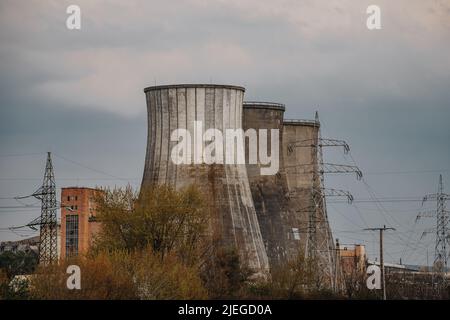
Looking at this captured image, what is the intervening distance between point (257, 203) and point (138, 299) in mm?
14451

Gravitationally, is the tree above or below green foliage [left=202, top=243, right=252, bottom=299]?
above

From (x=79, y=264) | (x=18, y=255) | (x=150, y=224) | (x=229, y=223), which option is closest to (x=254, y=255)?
(x=229, y=223)

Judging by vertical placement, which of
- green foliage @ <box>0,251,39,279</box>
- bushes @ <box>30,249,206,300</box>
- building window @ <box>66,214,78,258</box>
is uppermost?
building window @ <box>66,214,78,258</box>

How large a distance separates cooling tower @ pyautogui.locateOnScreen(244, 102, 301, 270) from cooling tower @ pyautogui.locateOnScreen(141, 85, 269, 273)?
3.15m

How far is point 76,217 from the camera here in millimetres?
58188

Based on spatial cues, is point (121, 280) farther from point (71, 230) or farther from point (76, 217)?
point (71, 230)

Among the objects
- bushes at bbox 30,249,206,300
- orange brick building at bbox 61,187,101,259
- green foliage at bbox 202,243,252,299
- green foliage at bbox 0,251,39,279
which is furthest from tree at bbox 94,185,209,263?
orange brick building at bbox 61,187,101,259

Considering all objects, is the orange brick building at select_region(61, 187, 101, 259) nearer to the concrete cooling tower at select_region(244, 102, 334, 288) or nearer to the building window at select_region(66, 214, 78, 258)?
the building window at select_region(66, 214, 78, 258)

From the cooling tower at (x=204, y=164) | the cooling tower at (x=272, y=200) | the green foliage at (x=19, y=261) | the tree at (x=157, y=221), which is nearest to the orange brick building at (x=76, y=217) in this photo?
the green foliage at (x=19, y=261)

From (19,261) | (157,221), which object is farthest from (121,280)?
(19,261)

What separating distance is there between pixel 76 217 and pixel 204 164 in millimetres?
23104

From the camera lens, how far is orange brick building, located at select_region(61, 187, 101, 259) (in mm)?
57719

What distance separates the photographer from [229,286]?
112 ft
